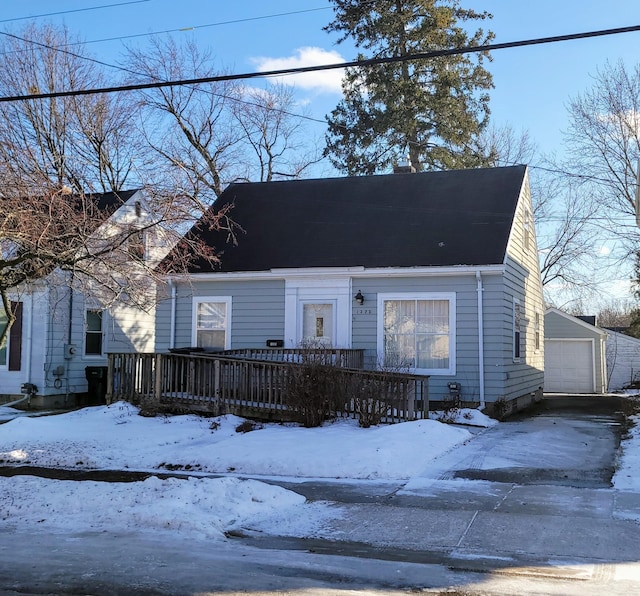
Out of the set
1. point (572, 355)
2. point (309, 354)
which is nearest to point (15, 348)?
point (309, 354)

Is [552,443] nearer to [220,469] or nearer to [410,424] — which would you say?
[410,424]

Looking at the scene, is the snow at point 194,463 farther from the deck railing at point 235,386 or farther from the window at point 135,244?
the window at point 135,244

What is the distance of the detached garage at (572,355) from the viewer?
88.3ft

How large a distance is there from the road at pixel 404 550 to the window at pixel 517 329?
26.2 ft

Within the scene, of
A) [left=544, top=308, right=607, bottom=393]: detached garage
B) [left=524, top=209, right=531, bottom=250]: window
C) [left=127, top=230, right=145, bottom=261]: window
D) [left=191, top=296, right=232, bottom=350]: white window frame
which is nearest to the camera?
[left=127, top=230, right=145, bottom=261]: window

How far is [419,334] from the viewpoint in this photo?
15422 mm

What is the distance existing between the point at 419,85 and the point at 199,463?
924 inches

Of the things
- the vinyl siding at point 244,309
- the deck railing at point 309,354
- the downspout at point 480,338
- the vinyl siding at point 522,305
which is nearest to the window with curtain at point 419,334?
the downspout at point 480,338

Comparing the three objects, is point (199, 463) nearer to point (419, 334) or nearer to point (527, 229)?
point (419, 334)

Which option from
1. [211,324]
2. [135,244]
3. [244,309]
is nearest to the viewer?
[135,244]

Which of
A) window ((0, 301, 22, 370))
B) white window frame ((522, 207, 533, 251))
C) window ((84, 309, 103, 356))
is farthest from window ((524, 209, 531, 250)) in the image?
window ((0, 301, 22, 370))

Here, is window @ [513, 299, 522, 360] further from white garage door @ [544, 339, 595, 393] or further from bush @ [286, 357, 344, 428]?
white garage door @ [544, 339, 595, 393]

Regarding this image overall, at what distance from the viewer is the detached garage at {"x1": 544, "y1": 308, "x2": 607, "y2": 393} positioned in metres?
26.9

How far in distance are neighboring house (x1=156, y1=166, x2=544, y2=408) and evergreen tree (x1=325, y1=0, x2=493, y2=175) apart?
10825 millimetres
